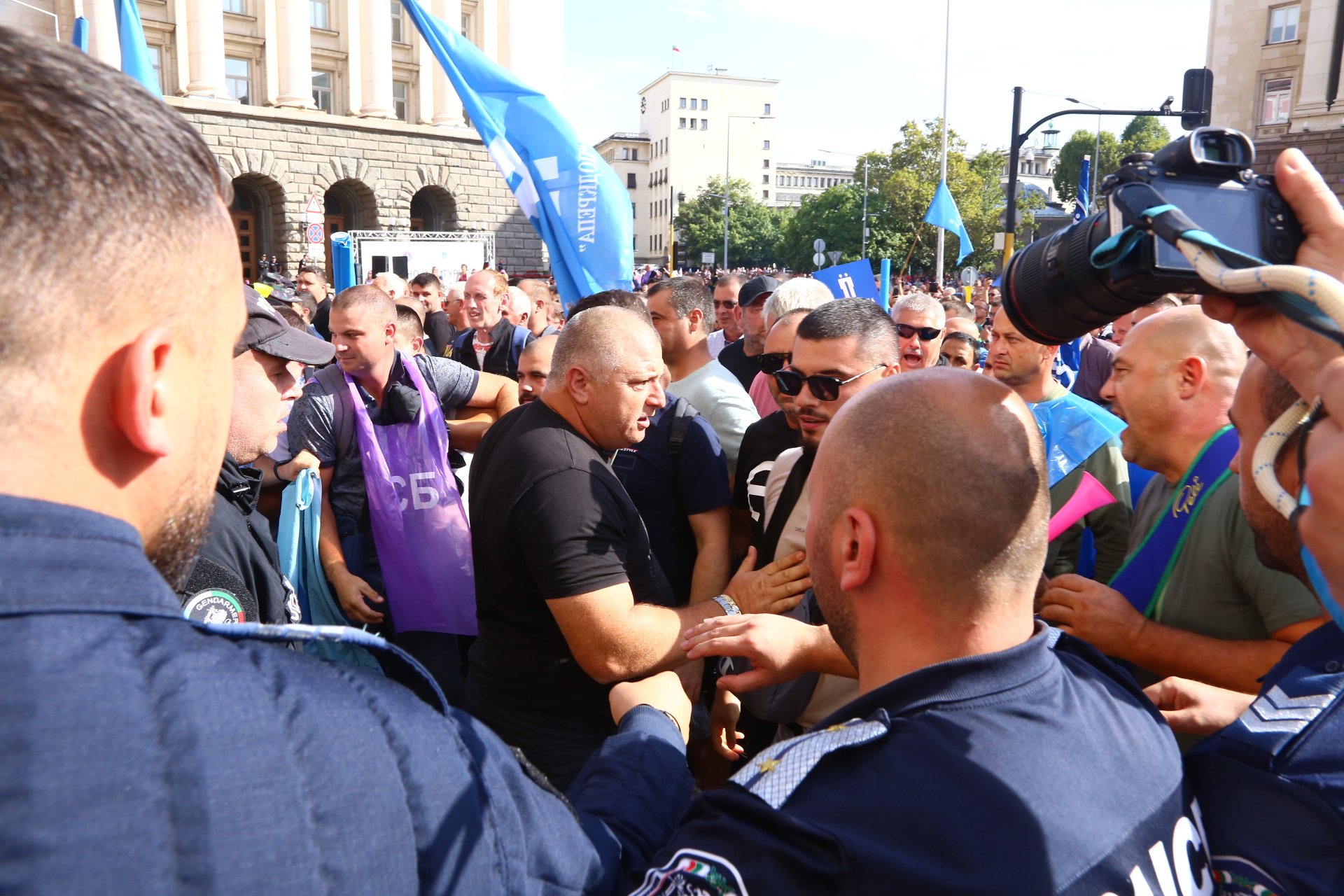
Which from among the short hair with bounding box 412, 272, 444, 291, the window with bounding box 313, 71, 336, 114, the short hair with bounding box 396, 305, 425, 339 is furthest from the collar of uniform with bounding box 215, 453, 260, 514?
the window with bounding box 313, 71, 336, 114

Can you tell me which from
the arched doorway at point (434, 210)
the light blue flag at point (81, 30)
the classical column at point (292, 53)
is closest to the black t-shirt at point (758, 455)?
the light blue flag at point (81, 30)

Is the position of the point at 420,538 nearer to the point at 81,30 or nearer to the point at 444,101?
the point at 81,30

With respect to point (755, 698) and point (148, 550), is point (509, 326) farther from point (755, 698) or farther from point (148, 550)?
point (148, 550)

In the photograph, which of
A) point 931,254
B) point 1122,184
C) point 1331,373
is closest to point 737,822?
point 1331,373

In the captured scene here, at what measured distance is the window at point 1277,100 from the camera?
103 ft

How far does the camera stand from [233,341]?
1.10 meters

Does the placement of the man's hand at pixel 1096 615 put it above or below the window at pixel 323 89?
below

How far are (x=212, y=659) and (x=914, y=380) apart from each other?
1.15m

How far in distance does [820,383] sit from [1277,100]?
36445 millimetres

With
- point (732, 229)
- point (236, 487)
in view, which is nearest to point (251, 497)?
point (236, 487)

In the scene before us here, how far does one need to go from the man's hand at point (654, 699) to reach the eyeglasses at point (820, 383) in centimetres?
145

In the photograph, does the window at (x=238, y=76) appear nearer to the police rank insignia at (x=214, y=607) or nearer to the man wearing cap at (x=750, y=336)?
the man wearing cap at (x=750, y=336)

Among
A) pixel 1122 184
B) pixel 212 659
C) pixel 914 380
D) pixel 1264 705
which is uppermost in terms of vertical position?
Result: pixel 1122 184

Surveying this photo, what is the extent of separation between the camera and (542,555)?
8.10 feet
